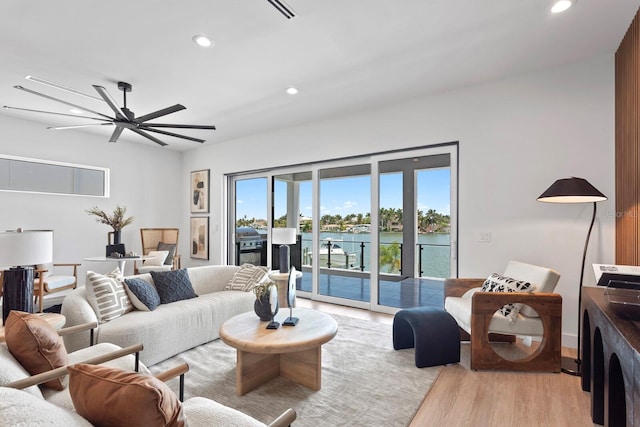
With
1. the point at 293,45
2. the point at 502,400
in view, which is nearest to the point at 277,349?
the point at 502,400

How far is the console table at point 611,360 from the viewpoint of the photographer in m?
1.35

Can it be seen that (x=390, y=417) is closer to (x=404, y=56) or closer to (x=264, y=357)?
(x=264, y=357)

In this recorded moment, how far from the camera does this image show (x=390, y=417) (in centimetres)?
209

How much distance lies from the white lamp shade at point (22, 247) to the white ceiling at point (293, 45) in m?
1.69

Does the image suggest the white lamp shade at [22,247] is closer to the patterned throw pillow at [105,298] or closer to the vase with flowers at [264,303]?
the patterned throw pillow at [105,298]

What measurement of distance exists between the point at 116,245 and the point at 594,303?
18.1 feet

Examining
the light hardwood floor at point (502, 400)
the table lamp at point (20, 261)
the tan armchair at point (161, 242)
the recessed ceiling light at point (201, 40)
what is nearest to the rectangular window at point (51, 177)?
the tan armchair at point (161, 242)

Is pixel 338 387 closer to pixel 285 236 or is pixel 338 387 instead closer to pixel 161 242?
pixel 285 236

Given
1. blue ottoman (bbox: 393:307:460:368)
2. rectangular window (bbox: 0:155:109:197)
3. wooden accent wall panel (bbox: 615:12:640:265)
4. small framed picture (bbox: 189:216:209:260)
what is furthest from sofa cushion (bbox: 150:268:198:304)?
wooden accent wall panel (bbox: 615:12:640:265)

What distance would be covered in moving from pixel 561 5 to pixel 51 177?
6.79 m

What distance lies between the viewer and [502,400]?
2.28 m

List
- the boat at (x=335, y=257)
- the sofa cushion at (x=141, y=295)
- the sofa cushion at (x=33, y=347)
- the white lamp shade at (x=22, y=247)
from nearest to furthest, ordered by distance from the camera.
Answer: the sofa cushion at (x=33, y=347)
the white lamp shade at (x=22, y=247)
the sofa cushion at (x=141, y=295)
the boat at (x=335, y=257)

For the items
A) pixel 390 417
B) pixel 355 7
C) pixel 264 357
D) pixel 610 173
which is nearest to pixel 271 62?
pixel 355 7

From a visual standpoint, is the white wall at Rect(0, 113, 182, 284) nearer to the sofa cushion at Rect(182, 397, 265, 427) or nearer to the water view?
the water view
